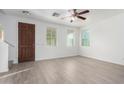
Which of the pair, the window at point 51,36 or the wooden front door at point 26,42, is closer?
the wooden front door at point 26,42

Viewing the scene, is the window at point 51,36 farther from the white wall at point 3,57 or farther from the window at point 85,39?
the white wall at point 3,57

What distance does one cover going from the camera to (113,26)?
524cm

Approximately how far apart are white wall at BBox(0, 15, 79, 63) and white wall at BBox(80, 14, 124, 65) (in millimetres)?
1776

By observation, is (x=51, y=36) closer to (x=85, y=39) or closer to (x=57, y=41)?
(x=57, y=41)

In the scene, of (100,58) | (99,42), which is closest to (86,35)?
(99,42)

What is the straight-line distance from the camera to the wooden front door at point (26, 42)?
204 inches

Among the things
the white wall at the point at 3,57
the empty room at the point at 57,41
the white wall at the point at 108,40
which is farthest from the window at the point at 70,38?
the white wall at the point at 3,57

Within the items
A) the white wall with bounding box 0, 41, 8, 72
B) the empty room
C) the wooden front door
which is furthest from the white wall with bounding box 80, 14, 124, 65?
the white wall with bounding box 0, 41, 8, 72

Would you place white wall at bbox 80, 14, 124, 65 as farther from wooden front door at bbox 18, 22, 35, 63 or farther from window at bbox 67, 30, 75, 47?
wooden front door at bbox 18, 22, 35, 63

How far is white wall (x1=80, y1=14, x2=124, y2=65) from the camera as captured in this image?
4.84 m

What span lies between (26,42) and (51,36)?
180 centimetres

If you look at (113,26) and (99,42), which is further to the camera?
(99,42)
